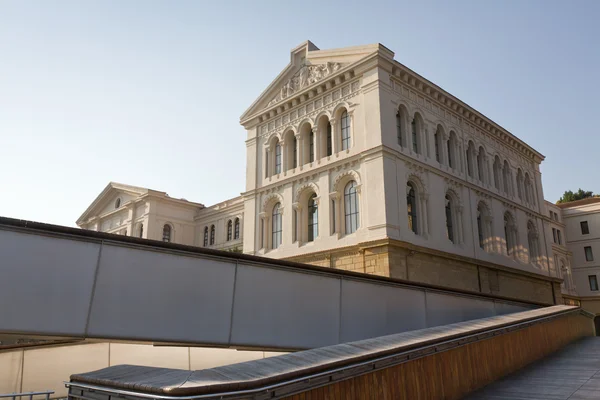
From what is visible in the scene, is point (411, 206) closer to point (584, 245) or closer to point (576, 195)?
point (584, 245)

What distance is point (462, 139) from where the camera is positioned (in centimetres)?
3200

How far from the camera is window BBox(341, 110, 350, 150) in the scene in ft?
89.9

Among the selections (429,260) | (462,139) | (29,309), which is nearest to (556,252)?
(462,139)

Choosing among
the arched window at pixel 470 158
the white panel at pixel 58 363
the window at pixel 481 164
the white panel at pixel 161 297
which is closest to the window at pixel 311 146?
the arched window at pixel 470 158

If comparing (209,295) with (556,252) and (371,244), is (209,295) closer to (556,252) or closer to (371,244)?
(371,244)

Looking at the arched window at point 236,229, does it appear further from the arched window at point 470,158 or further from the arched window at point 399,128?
the arched window at point 399,128

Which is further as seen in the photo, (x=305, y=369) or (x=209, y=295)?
(x=209, y=295)

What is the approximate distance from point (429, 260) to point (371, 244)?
13.4 ft

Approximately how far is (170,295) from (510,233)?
31.2 metres

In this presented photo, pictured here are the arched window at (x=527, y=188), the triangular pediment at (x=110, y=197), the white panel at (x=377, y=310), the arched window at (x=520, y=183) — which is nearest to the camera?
the white panel at (x=377, y=310)

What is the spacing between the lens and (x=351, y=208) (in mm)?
26344

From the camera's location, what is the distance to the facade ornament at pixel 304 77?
2887 cm

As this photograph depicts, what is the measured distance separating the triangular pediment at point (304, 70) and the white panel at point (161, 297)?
1933cm

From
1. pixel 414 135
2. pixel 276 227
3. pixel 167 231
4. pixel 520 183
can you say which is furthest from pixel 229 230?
pixel 520 183
